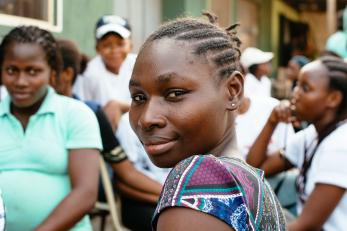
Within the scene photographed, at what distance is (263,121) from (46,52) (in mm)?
1902

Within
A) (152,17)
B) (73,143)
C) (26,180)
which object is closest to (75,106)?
(73,143)

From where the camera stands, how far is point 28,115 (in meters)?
2.53

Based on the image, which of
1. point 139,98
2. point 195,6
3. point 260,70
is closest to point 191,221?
point 139,98

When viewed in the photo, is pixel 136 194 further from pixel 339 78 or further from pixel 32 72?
pixel 339 78

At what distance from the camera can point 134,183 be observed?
3.12 m

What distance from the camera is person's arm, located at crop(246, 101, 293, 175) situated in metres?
3.42

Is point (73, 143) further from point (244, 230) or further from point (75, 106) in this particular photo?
point (244, 230)

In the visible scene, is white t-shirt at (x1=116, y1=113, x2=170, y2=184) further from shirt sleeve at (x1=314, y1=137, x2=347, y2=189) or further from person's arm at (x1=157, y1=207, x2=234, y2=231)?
person's arm at (x1=157, y1=207, x2=234, y2=231)

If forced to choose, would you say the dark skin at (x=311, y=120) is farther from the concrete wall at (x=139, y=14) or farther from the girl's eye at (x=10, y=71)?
the concrete wall at (x=139, y=14)

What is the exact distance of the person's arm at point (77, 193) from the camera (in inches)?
91.7

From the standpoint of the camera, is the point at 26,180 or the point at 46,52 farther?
the point at 46,52

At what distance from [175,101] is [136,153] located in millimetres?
2043

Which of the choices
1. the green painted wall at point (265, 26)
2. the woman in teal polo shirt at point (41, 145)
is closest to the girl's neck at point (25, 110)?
the woman in teal polo shirt at point (41, 145)

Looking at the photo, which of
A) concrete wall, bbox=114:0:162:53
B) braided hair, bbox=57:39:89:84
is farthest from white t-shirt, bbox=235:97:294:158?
concrete wall, bbox=114:0:162:53
